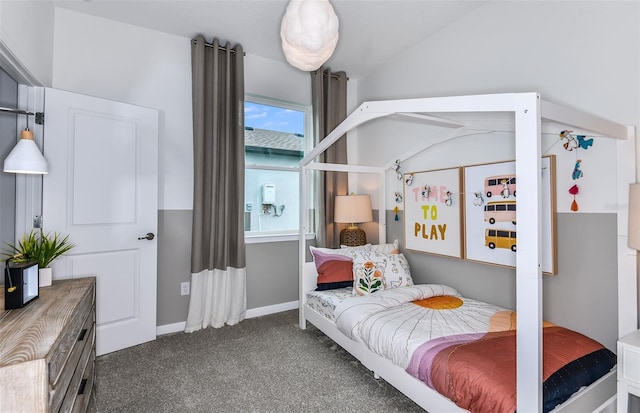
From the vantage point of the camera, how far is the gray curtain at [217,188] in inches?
113

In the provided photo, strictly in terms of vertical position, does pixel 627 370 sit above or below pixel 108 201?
below

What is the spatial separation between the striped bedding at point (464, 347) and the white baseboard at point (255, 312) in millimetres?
1319

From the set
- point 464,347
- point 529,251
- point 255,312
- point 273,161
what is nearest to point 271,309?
point 255,312

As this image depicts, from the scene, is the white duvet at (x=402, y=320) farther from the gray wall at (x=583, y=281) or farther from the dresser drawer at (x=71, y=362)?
the dresser drawer at (x=71, y=362)

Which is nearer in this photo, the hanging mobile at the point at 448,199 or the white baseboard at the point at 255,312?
the hanging mobile at the point at 448,199

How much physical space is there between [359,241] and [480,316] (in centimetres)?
154

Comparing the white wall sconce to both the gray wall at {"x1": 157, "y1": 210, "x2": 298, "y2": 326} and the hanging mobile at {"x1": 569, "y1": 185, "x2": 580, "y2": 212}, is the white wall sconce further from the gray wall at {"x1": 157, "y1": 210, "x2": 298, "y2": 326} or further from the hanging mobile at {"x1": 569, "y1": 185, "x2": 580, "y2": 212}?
the hanging mobile at {"x1": 569, "y1": 185, "x2": 580, "y2": 212}

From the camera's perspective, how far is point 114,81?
2.68 meters

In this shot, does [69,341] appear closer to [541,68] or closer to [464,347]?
[464,347]

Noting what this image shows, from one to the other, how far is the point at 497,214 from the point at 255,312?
8.01ft

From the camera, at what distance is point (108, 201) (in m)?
2.49

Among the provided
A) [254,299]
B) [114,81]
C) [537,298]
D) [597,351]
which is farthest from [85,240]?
[597,351]

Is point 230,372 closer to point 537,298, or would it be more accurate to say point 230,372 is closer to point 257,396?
point 257,396

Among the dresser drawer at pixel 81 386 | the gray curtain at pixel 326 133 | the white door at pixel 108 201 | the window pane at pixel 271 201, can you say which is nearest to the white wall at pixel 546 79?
the gray curtain at pixel 326 133
